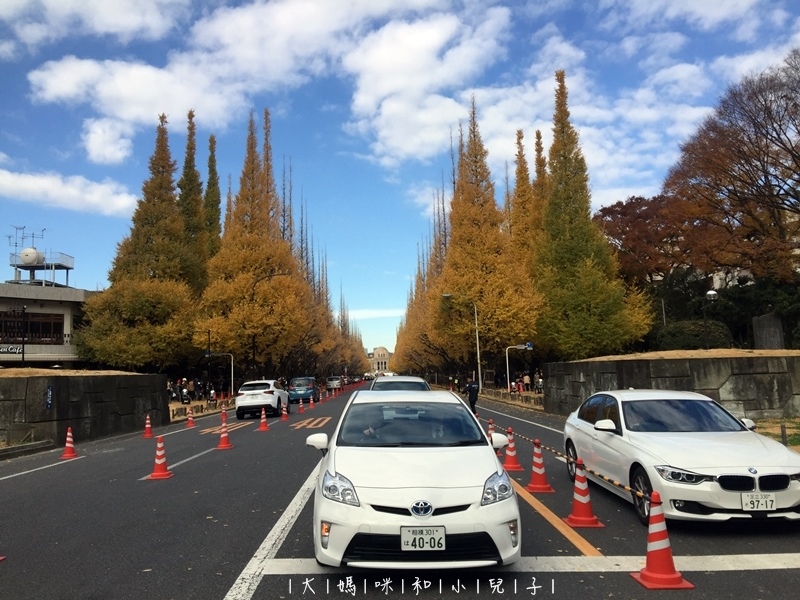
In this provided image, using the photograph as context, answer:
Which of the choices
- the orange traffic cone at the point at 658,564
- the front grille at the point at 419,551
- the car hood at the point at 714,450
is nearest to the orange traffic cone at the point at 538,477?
the car hood at the point at 714,450

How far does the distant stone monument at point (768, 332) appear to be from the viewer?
32969 mm

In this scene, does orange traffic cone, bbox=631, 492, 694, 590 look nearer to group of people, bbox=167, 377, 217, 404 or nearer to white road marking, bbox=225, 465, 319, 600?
white road marking, bbox=225, 465, 319, 600

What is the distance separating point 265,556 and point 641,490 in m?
4.07

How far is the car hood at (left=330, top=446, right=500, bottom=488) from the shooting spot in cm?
489

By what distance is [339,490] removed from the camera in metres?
4.92

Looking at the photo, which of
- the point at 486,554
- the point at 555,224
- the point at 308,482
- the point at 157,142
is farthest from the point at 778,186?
the point at 157,142

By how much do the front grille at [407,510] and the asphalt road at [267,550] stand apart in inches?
24.6

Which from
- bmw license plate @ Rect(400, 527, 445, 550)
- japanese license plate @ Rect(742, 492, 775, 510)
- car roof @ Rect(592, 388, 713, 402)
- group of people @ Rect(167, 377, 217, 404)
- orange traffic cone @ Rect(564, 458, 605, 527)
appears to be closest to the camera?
bmw license plate @ Rect(400, 527, 445, 550)

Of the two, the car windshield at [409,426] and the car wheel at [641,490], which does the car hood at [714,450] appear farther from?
the car windshield at [409,426]

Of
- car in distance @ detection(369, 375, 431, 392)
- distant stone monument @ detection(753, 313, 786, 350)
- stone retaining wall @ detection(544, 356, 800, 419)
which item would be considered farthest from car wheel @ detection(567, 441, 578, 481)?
distant stone monument @ detection(753, 313, 786, 350)

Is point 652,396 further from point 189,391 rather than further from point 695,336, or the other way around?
point 189,391

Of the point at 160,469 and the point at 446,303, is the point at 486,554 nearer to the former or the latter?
the point at 160,469

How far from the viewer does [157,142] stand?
147 ft

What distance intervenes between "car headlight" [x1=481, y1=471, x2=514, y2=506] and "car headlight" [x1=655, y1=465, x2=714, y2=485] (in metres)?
2.23
